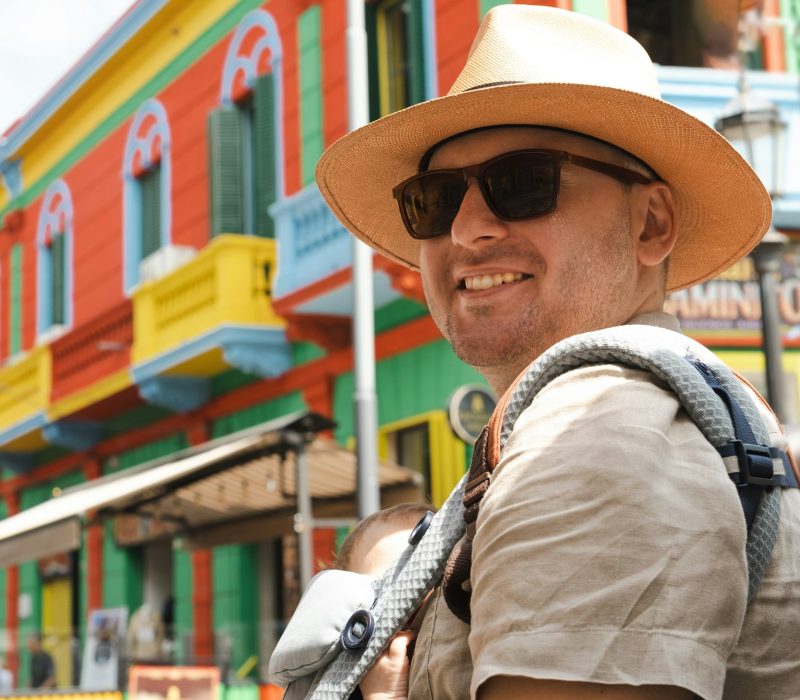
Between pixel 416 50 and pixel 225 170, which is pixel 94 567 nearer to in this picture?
pixel 225 170

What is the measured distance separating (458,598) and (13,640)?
1313 cm

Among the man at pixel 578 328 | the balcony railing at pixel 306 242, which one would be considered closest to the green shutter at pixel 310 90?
the balcony railing at pixel 306 242

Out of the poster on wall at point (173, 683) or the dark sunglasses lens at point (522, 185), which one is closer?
the dark sunglasses lens at point (522, 185)

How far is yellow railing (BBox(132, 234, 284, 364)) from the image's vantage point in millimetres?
15516

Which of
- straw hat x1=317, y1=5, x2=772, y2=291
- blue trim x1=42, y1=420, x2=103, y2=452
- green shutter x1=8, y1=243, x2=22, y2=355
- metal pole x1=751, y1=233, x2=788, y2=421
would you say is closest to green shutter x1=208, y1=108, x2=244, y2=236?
blue trim x1=42, y1=420, x2=103, y2=452

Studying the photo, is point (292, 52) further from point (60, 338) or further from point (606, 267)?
point (606, 267)

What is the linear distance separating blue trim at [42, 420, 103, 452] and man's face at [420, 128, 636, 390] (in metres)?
19.2

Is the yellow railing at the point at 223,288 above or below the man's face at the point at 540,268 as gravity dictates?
above

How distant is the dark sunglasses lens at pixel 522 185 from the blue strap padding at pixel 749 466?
23.3 inches

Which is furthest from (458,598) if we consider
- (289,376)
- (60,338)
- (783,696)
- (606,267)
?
(60,338)

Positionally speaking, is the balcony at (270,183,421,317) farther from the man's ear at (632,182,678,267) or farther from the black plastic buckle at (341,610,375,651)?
the black plastic buckle at (341,610,375,651)

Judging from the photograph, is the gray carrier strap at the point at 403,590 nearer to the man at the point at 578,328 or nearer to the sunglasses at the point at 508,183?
the man at the point at 578,328

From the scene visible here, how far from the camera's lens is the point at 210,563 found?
1758cm

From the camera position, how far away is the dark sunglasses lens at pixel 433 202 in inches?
87.2
